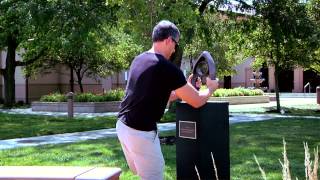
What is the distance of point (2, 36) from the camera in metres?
26.0

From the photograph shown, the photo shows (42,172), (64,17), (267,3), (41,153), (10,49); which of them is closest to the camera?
(42,172)

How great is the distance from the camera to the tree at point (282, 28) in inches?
771

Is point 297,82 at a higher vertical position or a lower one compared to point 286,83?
higher

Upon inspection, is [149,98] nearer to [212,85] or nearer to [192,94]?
[192,94]

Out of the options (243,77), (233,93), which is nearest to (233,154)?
(233,93)

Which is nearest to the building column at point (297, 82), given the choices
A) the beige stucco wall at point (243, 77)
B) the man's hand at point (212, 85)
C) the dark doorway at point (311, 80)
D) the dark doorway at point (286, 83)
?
the dark doorway at point (311, 80)

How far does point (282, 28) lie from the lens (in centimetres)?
1988

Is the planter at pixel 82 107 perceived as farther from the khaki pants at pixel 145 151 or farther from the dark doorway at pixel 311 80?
the dark doorway at pixel 311 80

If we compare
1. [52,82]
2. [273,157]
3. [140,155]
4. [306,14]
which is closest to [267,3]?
[306,14]

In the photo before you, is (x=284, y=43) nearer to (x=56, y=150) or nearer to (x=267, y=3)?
(x=267, y=3)

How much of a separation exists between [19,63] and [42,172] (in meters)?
27.4

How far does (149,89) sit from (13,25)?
66.5ft

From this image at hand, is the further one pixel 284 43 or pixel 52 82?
pixel 52 82

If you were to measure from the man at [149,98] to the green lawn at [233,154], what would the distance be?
3521 mm
